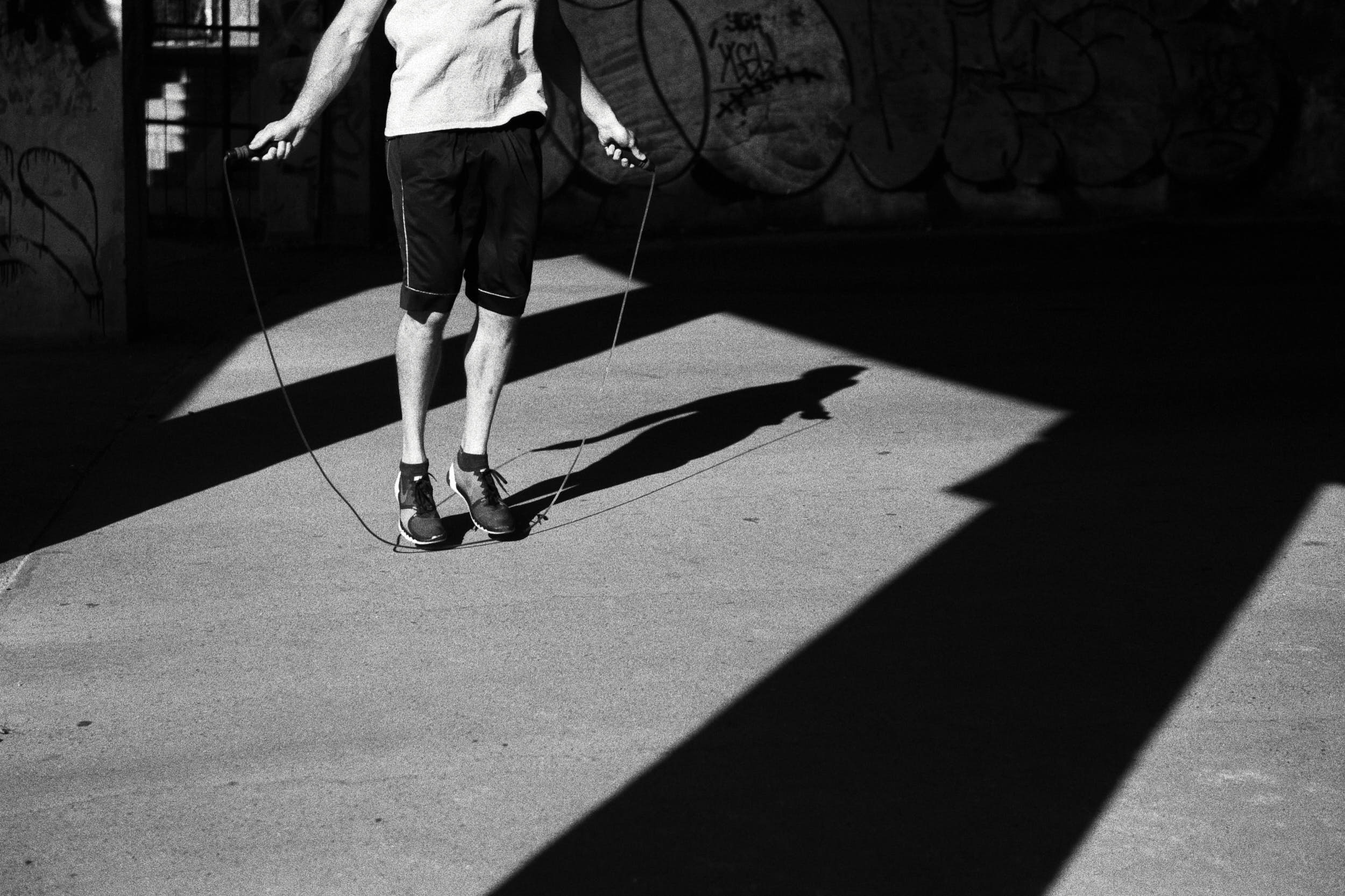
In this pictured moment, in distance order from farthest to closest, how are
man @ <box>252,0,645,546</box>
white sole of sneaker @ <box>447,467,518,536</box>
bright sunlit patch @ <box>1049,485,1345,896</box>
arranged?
white sole of sneaker @ <box>447,467,518,536</box> < man @ <box>252,0,645,546</box> < bright sunlit patch @ <box>1049,485,1345,896</box>

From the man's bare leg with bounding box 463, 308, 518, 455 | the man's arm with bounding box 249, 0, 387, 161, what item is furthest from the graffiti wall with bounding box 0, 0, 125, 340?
the man's bare leg with bounding box 463, 308, 518, 455

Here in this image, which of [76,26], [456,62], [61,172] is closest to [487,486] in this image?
[456,62]

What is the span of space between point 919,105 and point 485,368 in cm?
884

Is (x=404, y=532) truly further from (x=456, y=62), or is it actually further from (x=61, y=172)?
(x=61, y=172)

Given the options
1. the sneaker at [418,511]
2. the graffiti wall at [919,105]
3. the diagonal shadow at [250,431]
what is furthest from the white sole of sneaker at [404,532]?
the graffiti wall at [919,105]

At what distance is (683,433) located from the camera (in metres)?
6.36

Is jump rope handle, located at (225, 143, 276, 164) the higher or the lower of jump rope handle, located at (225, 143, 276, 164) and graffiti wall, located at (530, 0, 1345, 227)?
the higher

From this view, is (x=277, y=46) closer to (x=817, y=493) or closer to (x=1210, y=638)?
(x=817, y=493)

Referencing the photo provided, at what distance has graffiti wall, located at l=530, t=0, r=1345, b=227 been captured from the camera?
12641mm

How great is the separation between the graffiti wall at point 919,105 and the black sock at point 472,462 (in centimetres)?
781

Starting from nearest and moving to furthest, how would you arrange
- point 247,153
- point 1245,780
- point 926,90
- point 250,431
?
point 1245,780 → point 247,153 → point 250,431 → point 926,90

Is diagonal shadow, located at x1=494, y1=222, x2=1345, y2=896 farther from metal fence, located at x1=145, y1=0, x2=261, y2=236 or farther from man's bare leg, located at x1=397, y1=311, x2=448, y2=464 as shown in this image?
metal fence, located at x1=145, y1=0, x2=261, y2=236

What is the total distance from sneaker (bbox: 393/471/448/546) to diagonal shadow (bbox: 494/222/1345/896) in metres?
1.34

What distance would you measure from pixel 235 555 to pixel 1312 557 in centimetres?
325
